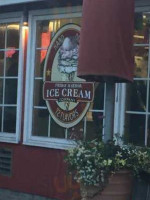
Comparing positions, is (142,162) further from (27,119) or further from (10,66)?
(10,66)

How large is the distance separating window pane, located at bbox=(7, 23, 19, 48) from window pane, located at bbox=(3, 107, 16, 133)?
3.27 feet

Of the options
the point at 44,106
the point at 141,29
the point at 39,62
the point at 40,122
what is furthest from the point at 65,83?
the point at 141,29

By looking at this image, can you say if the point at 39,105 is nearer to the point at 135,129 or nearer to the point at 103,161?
the point at 135,129

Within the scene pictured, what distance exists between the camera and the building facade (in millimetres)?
6758

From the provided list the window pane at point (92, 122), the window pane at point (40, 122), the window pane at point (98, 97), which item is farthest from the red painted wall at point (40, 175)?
the window pane at point (98, 97)

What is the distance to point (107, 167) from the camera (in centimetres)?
525

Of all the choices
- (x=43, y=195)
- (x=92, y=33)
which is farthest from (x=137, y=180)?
(x=43, y=195)

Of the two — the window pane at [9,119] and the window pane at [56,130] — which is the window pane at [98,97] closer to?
the window pane at [56,130]

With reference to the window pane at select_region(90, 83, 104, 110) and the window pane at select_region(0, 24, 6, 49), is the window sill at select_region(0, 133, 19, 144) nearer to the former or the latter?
the window pane at select_region(0, 24, 6, 49)

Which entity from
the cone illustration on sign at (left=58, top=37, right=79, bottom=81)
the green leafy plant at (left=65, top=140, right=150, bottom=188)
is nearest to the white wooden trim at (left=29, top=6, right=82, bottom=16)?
the cone illustration on sign at (left=58, top=37, right=79, bottom=81)

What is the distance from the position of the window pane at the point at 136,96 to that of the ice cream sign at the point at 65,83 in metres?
0.61

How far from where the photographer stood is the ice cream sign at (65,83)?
740cm

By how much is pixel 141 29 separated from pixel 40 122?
2202mm

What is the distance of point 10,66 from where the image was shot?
8438 mm
